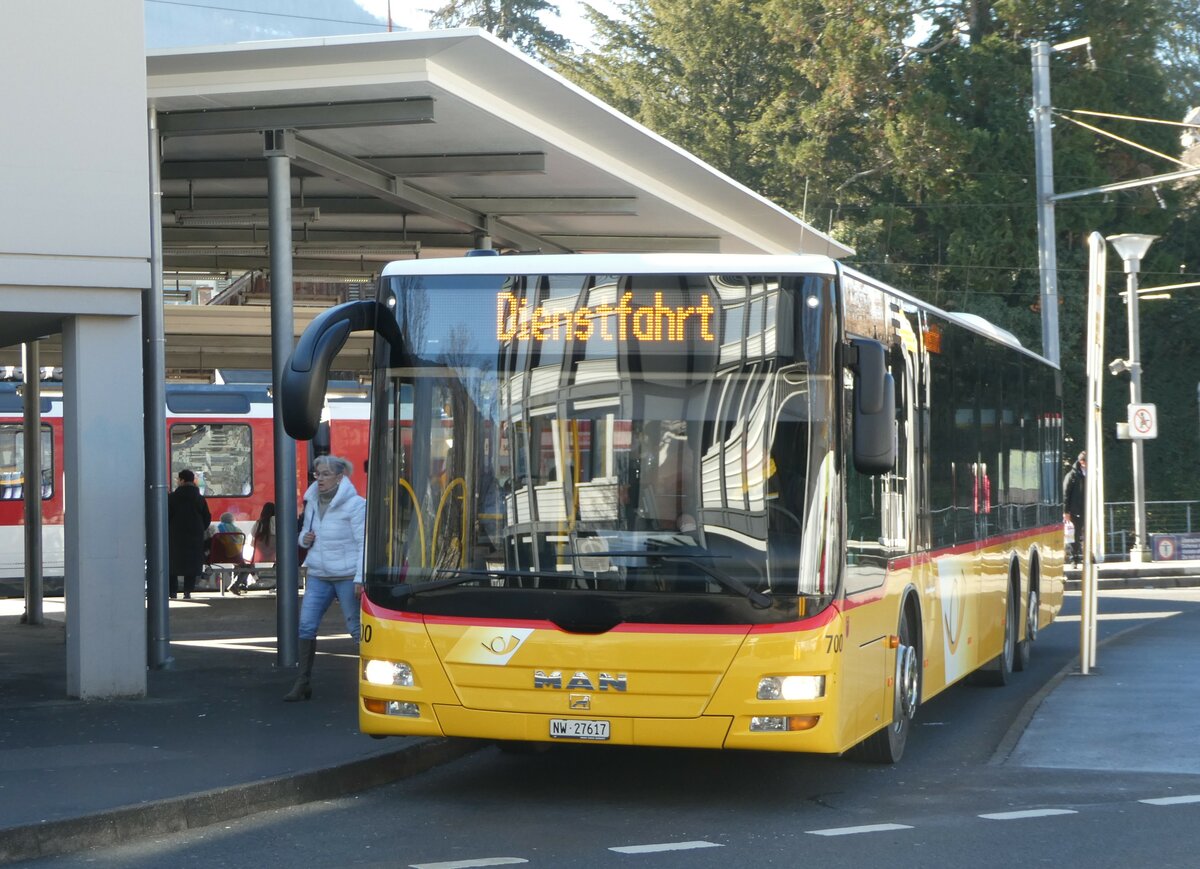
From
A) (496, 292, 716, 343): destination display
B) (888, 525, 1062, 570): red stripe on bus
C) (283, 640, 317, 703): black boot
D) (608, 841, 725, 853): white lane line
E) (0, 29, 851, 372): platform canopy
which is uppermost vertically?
(0, 29, 851, 372): platform canopy

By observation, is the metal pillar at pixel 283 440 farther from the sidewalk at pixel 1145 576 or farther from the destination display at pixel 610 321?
the sidewalk at pixel 1145 576

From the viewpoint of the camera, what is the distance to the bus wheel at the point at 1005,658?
49.5ft

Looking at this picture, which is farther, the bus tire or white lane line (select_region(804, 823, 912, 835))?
the bus tire

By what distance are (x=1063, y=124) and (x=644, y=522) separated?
37.9 metres

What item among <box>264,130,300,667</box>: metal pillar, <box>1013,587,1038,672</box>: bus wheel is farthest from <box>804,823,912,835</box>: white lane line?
<box>1013,587,1038,672</box>: bus wheel

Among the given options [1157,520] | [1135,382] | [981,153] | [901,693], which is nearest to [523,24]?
[981,153]

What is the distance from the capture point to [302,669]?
1251cm

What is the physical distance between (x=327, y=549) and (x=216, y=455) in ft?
61.3

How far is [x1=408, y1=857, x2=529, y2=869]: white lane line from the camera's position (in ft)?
24.7

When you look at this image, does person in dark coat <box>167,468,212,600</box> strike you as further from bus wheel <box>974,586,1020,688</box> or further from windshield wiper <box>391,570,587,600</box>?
windshield wiper <box>391,570,587,600</box>

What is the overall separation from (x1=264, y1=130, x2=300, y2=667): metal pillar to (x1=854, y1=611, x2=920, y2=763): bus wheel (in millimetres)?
5721

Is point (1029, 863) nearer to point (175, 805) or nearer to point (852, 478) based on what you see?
point (852, 478)

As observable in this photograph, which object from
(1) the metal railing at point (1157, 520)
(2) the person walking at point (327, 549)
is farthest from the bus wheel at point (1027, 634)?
(1) the metal railing at point (1157, 520)

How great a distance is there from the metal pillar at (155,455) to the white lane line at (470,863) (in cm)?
698
